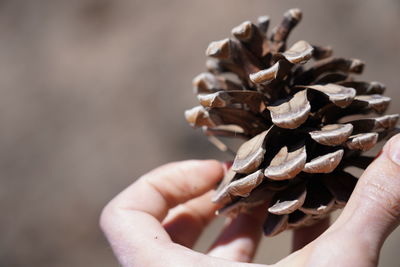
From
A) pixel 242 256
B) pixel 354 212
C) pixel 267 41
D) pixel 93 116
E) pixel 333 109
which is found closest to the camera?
pixel 354 212

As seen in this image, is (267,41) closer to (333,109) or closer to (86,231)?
(333,109)

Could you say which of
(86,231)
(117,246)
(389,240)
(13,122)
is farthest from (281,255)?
(13,122)

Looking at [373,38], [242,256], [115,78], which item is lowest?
[242,256]

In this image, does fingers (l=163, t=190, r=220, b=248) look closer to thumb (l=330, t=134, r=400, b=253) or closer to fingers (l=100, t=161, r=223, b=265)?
fingers (l=100, t=161, r=223, b=265)

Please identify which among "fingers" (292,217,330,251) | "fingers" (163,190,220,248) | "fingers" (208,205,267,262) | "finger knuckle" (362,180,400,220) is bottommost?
"fingers" (292,217,330,251)

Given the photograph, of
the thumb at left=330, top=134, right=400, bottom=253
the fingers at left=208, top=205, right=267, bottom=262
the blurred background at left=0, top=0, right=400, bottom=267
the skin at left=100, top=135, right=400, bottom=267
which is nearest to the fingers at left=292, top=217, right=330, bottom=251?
the skin at left=100, top=135, right=400, bottom=267

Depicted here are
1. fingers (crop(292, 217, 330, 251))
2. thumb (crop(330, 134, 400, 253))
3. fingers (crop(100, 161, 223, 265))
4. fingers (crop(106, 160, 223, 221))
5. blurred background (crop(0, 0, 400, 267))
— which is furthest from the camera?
blurred background (crop(0, 0, 400, 267))

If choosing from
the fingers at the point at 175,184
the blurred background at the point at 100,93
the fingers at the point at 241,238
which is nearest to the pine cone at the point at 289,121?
the fingers at the point at 175,184
